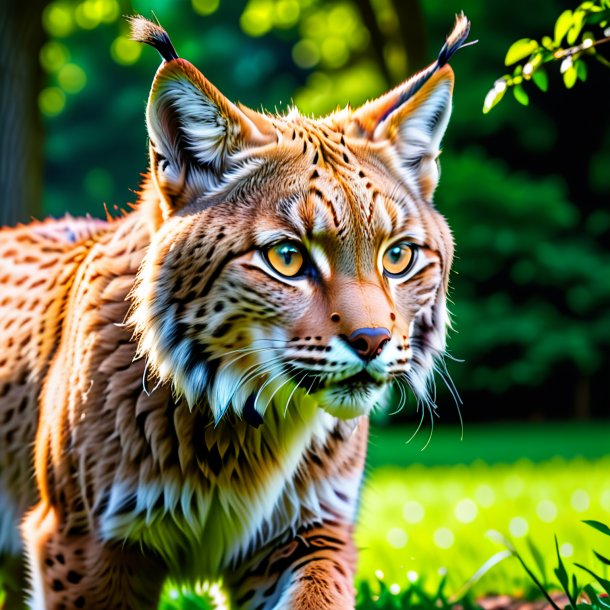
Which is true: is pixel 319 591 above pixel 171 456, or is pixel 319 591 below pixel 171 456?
below

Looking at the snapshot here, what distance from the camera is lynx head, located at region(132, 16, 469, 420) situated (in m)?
3.00

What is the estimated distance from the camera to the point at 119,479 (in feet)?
11.1

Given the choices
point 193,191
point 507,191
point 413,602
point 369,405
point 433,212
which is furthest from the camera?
point 507,191

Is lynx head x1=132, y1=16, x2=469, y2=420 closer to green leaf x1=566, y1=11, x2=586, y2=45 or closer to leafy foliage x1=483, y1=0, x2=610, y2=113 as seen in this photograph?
leafy foliage x1=483, y1=0, x2=610, y2=113

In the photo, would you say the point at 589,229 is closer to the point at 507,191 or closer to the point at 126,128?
the point at 507,191

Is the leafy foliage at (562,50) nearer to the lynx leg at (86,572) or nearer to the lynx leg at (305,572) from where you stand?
the lynx leg at (305,572)

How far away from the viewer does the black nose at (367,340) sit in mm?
2861

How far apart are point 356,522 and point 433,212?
48.5 inches

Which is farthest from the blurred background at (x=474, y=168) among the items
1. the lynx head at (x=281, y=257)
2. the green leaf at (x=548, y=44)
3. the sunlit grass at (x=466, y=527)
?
the lynx head at (x=281, y=257)

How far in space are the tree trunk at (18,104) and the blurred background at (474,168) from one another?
4.45 metres

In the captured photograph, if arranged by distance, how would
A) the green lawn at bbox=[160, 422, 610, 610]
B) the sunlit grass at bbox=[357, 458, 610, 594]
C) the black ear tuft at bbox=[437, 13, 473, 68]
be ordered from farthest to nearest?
the sunlit grass at bbox=[357, 458, 610, 594] < the green lawn at bbox=[160, 422, 610, 610] < the black ear tuft at bbox=[437, 13, 473, 68]

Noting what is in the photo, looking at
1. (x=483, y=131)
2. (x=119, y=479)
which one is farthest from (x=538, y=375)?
(x=119, y=479)

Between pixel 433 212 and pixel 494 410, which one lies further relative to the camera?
pixel 494 410

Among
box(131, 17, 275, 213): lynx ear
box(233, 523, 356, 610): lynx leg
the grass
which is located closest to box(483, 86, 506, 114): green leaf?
box(131, 17, 275, 213): lynx ear
